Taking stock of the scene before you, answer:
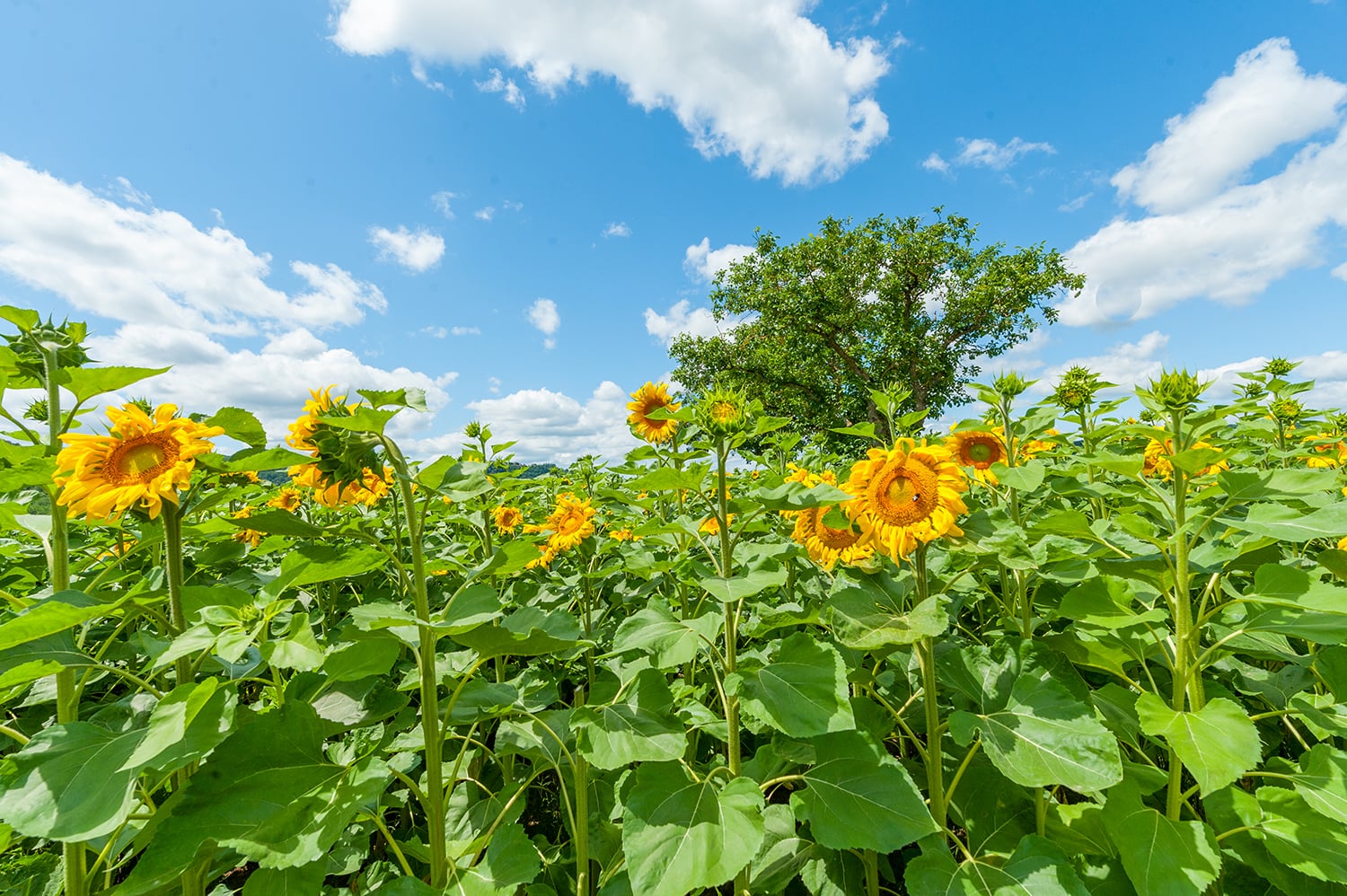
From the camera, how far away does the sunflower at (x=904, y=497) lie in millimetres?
1519

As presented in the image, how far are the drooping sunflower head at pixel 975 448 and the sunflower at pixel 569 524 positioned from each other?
7.00 feet

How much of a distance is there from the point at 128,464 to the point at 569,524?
244 cm

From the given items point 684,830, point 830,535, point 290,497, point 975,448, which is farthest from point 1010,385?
point 290,497

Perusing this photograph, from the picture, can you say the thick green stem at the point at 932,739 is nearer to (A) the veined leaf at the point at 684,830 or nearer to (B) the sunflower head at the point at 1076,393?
(A) the veined leaf at the point at 684,830

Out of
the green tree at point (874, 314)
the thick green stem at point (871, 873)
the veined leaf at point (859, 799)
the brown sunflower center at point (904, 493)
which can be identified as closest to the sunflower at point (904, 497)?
the brown sunflower center at point (904, 493)

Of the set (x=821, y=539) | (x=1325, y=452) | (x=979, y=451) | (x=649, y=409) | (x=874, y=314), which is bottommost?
(x=821, y=539)

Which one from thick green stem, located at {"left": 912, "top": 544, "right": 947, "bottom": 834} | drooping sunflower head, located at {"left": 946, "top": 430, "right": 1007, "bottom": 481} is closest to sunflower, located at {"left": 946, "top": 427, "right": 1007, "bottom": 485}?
drooping sunflower head, located at {"left": 946, "top": 430, "right": 1007, "bottom": 481}

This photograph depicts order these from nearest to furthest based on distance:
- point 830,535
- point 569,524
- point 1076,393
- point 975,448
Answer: point 830,535
point 975,448
point 1076,393
point 569,524

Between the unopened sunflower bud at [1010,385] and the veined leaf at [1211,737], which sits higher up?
the unopened sunflower bud at [1010,385]

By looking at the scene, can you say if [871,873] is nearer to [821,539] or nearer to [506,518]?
[821,539]

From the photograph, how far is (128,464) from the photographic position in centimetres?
144

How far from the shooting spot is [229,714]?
1.27 meters

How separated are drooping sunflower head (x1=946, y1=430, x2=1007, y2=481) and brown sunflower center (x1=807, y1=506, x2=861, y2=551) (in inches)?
34.7

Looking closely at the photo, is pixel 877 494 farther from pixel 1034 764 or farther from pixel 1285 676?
pixel 1285 676
